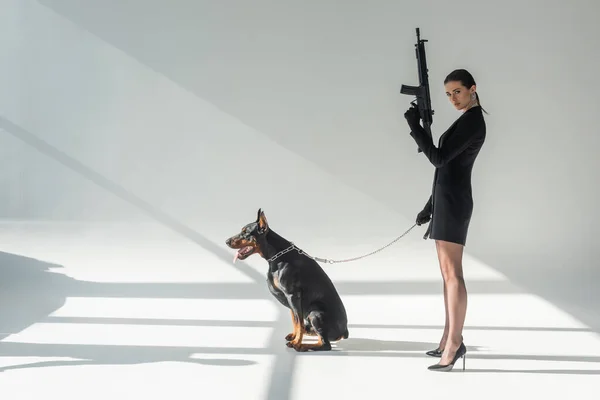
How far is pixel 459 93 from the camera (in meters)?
4.20

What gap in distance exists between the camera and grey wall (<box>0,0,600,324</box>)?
7438 millimetres

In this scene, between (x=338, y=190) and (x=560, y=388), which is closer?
(x=560, y=388)

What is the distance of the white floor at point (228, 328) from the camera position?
13.4 ft

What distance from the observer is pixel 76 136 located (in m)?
7.59

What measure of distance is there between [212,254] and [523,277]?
2537 millimetres

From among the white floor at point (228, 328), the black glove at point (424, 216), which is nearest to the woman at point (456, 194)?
the black glove at point (424, 216)

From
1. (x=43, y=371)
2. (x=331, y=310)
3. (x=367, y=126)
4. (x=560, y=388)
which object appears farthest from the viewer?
(x=367, y=126)

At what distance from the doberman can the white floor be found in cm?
11

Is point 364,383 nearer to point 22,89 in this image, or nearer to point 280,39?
point 280,39

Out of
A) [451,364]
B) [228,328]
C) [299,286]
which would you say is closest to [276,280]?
[299,286]

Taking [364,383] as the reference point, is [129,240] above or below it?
above

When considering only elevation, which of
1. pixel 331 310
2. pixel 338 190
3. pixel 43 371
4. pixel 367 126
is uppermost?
pixel 367 126

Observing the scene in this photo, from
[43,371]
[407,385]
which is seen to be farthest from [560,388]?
[43,371]

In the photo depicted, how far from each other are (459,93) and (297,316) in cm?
145
